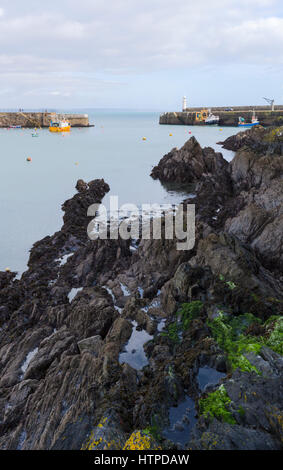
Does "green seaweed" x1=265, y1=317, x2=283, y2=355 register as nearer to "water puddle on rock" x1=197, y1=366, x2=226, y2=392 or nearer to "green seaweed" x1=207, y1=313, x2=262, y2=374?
"green seaweed" x1=207, y1=313, x2=262, y2=374

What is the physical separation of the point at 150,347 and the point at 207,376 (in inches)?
113

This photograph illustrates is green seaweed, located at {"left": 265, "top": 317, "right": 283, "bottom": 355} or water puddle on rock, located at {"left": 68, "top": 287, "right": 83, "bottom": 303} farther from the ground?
green seaweed, located at {"left": 265, "top": 317, "right": 283, "bottom": 355}

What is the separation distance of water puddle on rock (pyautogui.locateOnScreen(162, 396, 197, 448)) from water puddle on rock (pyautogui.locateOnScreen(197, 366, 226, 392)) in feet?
2.23

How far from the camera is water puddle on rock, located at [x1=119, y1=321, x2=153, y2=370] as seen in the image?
11.7 m

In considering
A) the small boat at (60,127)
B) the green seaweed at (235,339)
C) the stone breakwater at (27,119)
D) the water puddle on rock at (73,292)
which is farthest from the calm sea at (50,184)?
the stone breakwater at (27,119)

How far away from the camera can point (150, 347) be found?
1214cm

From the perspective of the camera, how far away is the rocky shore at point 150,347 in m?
7.86

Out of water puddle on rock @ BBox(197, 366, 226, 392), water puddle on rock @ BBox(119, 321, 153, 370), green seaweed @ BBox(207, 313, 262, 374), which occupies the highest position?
green seaweed @ BBox(207, 313, 262, 374)

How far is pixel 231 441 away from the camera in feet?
22.2

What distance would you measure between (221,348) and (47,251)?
2071 cm

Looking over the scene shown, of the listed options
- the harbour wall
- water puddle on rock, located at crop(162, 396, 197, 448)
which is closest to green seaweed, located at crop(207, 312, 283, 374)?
water puddle on rock, located at crop(162, 396, 197, 448)

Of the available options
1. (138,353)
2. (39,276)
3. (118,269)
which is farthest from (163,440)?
(39,276)

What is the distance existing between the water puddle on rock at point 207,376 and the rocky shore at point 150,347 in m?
0.03

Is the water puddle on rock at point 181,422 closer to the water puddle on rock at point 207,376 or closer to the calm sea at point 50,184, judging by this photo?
the water puddle on rock at point 207,376
